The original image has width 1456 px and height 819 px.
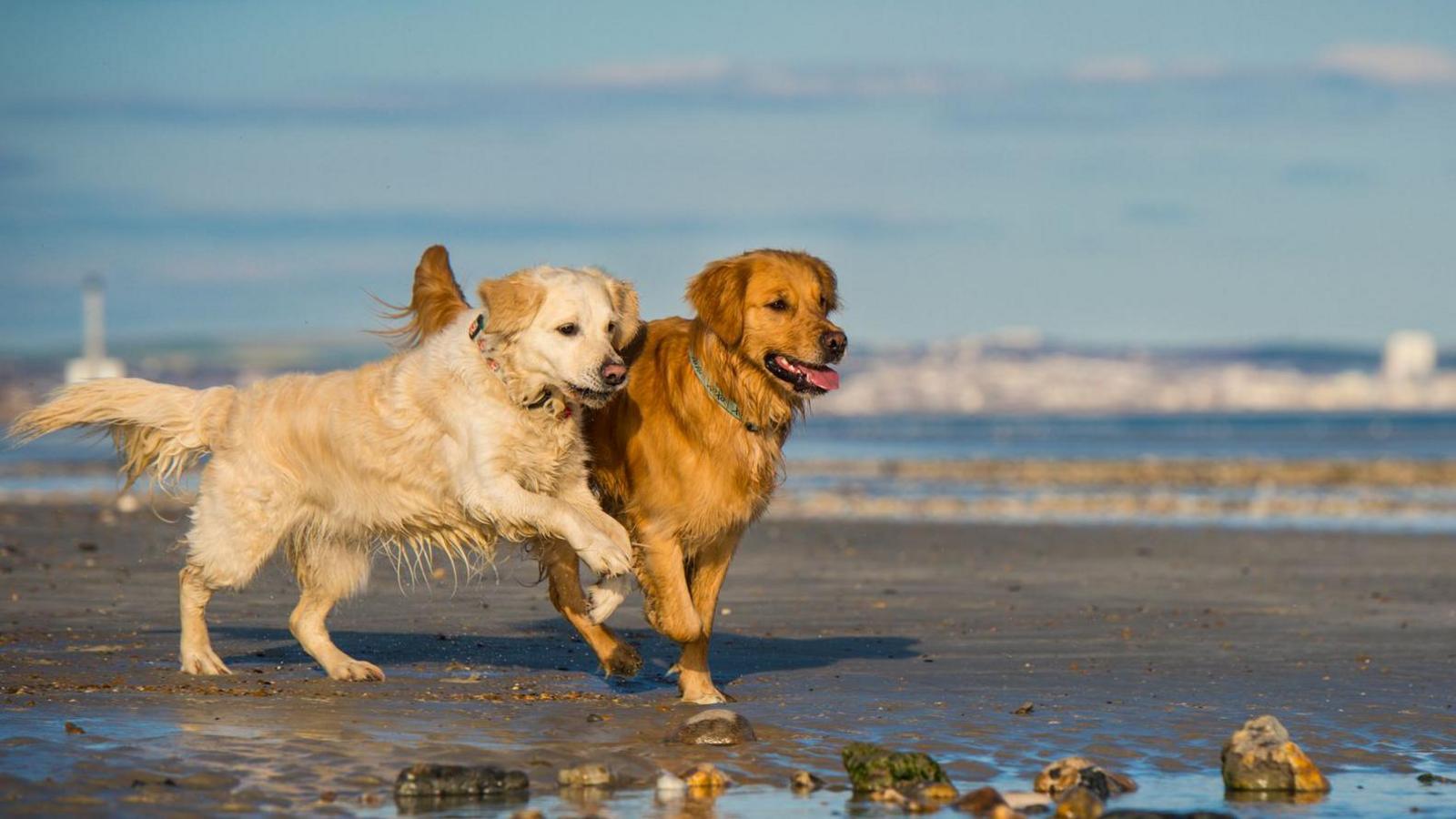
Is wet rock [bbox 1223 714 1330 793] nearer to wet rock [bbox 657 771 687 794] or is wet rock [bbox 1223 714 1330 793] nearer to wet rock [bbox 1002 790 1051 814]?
wet rock [bbox 1002 790 1051 814]

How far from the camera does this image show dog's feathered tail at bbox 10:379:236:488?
7.96 metres

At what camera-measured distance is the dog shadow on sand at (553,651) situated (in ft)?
26.5

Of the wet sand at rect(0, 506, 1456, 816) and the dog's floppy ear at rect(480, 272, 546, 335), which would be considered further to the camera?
the dog's floppy ear at rect(480, 272, 546, 335)

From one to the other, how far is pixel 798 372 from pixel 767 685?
4.52ft

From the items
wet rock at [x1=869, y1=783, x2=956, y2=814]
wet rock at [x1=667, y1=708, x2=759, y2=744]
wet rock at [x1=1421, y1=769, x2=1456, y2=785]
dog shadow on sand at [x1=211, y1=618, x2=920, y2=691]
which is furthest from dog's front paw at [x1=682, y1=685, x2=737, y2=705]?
wet rock at [x1=1421, y1=769, x2=1456, y2=785]

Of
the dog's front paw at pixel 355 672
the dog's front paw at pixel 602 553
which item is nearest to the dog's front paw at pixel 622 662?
the dog's front paw at pixel 602 553

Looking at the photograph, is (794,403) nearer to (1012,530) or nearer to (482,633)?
(482,633)

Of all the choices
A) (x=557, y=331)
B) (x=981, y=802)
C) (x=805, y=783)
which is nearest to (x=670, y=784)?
(x=805, y=783)

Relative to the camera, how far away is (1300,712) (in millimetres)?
6984

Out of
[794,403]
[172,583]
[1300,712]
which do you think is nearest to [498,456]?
[794,403]

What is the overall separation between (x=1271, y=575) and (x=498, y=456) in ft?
26.0

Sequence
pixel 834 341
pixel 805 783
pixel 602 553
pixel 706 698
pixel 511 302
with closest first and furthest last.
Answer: pixel 805 783
pixel 602 553
pixel 511 302
pixel 706 698
pixel 834 341

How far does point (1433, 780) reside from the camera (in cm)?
581

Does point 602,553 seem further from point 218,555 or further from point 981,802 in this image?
point 981,802
